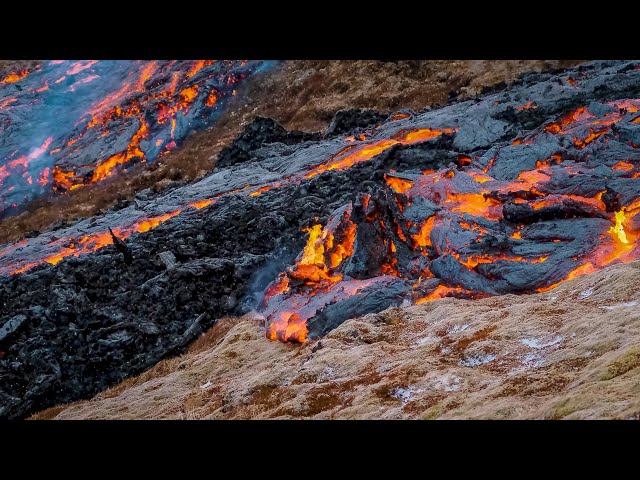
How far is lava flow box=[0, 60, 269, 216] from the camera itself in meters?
58.9

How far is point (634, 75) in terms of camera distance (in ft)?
110

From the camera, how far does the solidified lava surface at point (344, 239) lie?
826 inches

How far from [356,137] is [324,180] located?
757cm

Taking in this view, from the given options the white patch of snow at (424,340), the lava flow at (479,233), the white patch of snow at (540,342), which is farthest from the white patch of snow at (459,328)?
the lava flow at (479,233)

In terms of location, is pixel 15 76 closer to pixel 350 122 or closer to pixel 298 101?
pixel 298 101

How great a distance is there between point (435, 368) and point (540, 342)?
Answer: 2939 mm

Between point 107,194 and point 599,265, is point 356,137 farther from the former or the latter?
point 107,194

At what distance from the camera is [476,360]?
45.9 ft

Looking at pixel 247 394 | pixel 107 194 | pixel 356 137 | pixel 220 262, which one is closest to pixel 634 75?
pixel 356 137

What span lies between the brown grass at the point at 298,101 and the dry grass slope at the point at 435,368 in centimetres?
2937

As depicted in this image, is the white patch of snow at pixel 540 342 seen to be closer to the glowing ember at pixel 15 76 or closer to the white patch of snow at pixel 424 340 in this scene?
the white patch of snow at pixel 424 340

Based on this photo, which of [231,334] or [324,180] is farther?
[324,180]

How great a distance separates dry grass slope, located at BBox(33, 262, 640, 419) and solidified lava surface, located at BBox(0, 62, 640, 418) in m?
1.78

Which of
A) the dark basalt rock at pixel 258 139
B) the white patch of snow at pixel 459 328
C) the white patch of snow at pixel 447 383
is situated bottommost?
the white patch of snow at pixel 459 328
